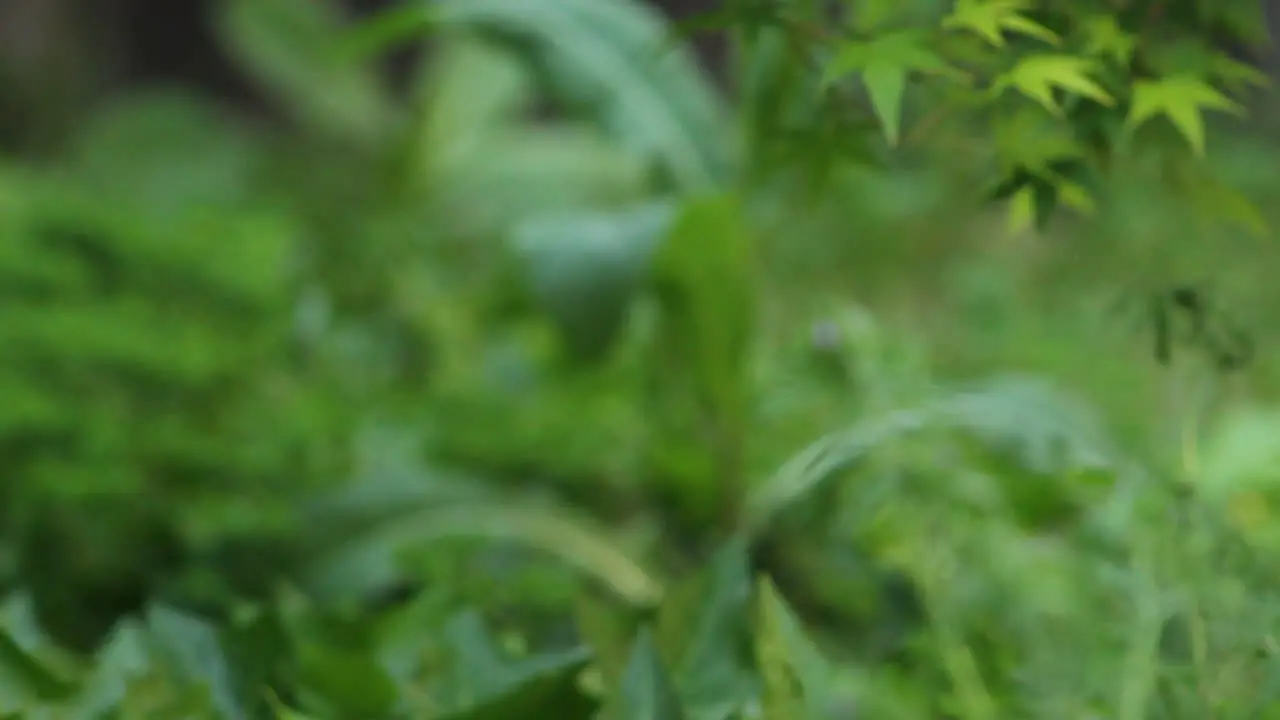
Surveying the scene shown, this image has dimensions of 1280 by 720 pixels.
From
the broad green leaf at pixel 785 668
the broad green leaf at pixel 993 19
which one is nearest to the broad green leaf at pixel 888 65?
the broad green leaf at pixel 993 19

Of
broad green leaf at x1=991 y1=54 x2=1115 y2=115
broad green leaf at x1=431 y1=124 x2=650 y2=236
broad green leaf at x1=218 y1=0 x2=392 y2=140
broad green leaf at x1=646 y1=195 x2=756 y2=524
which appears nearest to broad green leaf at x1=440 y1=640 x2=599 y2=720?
broad green leaf at x1=991 y1=54 x2=1115 y2=115

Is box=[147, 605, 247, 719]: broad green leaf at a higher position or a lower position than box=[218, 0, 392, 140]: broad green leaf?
higher

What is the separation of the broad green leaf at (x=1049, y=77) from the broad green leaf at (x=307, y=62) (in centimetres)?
394

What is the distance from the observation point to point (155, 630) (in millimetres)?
1150

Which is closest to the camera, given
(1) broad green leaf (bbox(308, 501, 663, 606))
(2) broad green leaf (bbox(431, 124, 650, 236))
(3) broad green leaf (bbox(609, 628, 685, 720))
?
(3) broad green leaf (bbox(609, 628, 685, 720))

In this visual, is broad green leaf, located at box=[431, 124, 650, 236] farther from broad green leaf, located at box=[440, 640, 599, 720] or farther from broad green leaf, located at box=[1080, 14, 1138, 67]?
broad green leaf, located at box=[1080, 14, 1138, 67]

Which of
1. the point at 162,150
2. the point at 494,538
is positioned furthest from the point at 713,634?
the point at 162,150

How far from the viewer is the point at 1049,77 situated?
0.82 meters

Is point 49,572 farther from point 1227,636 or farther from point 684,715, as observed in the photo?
point 1227,636

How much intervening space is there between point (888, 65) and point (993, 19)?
2.3 inches

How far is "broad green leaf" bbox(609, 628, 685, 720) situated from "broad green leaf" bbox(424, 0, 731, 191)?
1.21 meters

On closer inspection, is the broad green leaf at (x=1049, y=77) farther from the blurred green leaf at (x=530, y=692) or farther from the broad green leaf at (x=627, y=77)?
the broad green leaf at (x=627, y=77)

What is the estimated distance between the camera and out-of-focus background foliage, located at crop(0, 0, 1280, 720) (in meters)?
1.08

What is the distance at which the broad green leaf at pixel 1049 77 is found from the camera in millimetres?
823
